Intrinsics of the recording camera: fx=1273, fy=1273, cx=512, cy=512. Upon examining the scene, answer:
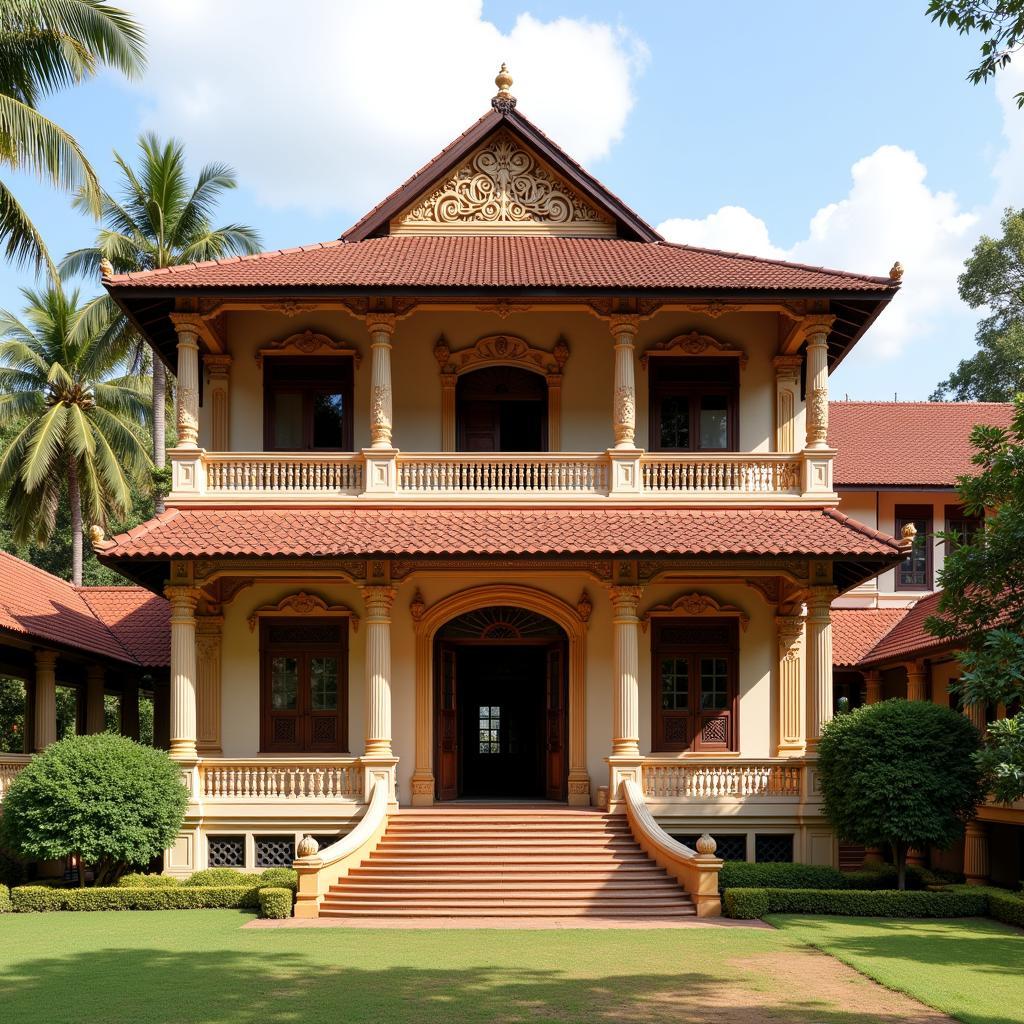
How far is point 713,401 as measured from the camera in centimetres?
2333

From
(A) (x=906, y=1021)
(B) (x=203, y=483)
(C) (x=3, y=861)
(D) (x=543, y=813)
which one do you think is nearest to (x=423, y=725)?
(D) (x=543, y=813)

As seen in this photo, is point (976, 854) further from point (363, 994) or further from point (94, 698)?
point (94, 698)

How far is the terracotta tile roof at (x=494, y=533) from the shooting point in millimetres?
19781

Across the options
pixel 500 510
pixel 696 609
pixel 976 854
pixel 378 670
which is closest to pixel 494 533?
pixel 500 510

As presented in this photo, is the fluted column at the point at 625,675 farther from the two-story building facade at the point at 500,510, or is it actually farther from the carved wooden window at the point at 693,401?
the carved wooden window at the point at 693,401

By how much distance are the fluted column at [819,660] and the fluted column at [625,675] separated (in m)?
2.81

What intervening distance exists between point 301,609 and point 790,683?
28.1ft

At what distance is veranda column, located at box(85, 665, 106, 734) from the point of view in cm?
2656

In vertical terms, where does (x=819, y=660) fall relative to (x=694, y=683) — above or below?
above

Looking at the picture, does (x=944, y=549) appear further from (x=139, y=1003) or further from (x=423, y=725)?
(x=139, y=1003)

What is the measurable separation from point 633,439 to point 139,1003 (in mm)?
13103

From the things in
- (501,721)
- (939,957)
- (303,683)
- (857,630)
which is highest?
(857,630)

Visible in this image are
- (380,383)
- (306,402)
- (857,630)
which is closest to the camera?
(380,383)

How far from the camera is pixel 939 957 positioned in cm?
1403
